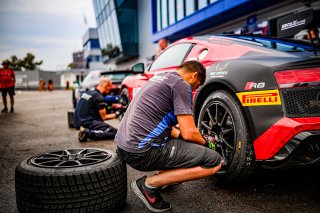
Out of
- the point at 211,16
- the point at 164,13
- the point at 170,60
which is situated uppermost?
the point at 164,13

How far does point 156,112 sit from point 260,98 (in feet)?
2.64

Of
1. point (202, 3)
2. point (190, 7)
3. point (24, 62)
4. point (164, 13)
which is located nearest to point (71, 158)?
point (202, 3)

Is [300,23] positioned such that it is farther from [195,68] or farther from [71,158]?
[71,158]

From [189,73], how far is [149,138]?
61 centimetres

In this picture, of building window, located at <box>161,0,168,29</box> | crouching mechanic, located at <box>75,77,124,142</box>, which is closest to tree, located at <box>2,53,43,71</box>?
building window, located at <box>161,0,168,29</box>

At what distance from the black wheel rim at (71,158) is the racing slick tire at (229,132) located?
1.02 meters

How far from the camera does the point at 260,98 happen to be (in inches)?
88.7

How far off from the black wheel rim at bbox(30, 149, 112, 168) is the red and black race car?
106cm

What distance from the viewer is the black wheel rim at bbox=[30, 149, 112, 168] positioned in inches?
88.9

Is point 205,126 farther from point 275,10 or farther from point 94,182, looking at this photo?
point 275,10

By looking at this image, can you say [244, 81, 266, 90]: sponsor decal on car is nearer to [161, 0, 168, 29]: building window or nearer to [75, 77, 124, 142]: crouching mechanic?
[75, 77, 124, 142]: crouching mechanic

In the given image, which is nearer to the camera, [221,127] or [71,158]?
[71,158]

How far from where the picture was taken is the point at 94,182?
203 cm

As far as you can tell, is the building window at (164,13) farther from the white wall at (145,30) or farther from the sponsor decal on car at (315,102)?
the sponsor decal on car at (315,102)
